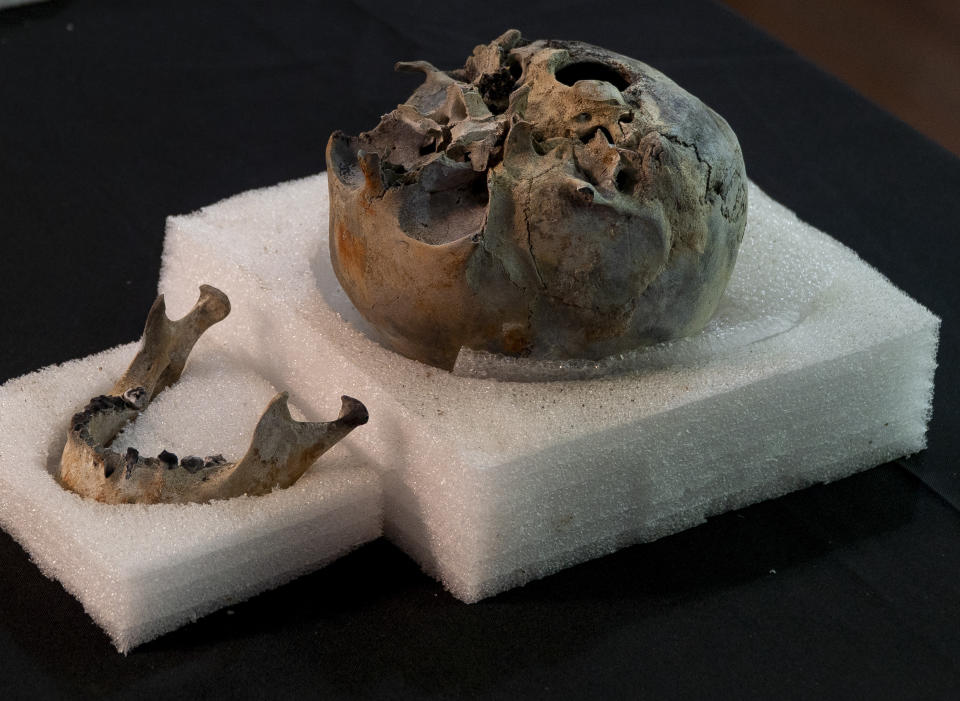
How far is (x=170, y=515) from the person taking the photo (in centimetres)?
210

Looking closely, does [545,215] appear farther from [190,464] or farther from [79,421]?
[79,421]

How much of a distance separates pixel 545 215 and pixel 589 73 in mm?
337

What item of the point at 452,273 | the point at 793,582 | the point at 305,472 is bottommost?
the point at 793,582

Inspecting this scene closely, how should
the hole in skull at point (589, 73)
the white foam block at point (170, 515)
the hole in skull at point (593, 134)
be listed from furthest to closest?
the hole in skull at point (589, 73) → the hole in skull at point (593, 134) → the white foam block at point (170, 515)

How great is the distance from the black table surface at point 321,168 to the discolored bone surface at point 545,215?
39 cm

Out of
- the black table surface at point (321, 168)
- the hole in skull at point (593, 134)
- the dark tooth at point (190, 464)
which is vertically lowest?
the black table surface at point (321, 168)

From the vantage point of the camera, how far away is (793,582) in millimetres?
2260

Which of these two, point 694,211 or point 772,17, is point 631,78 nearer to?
point 694,211

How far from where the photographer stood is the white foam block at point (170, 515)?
6.75 ft

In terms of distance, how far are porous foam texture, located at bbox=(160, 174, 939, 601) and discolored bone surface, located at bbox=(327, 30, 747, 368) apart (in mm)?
84

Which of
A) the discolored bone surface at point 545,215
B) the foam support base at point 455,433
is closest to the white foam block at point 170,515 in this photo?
the foam support base at point 455,433

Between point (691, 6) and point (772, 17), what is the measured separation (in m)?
0.59

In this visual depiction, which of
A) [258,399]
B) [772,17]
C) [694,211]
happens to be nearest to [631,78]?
[694,211]

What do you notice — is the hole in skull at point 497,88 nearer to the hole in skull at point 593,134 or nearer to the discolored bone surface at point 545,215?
the discolored bone surface at point 545,215
